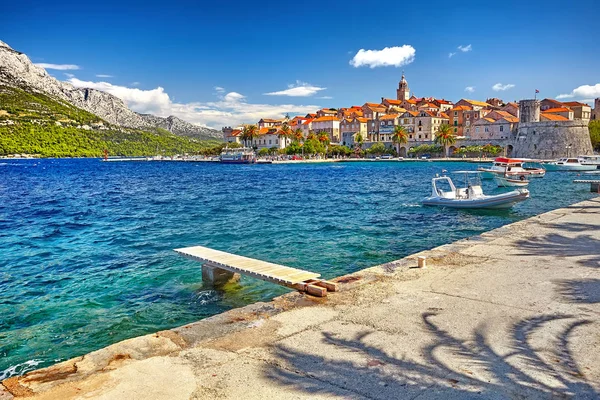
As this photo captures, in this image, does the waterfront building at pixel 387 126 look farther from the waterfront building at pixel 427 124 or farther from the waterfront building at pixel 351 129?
the waterfront building at pixel 427 124

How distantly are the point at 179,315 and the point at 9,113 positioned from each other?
17831 centimetres

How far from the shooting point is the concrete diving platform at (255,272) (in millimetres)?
8219

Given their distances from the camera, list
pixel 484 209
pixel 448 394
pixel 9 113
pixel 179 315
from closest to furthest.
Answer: pixel 448 394
pixel 179 315
pixel 484 209
pixel 9 113

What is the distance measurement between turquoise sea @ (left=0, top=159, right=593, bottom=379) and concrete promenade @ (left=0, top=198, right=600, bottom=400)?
2.95m

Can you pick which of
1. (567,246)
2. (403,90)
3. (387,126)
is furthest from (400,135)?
(567,246)

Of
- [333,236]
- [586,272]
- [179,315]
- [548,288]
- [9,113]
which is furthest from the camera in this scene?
[9,113]

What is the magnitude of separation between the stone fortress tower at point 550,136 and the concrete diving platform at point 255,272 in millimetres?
88928

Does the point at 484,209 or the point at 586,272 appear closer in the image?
the point at 586,272

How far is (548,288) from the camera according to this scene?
797cm

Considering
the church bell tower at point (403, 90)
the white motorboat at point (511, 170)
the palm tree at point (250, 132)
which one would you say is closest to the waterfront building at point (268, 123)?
the palm tree at point (250, 132)

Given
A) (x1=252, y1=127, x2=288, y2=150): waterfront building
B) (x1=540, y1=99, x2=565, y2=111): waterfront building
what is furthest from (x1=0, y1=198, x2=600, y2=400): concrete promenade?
(x1=252, y1=127, x2=288, y2=150): waterfront building

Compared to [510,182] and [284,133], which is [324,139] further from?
[510,182]

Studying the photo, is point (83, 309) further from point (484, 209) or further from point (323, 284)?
point (484, 209)

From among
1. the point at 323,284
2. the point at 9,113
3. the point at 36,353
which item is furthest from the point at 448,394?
the point at 9,113
